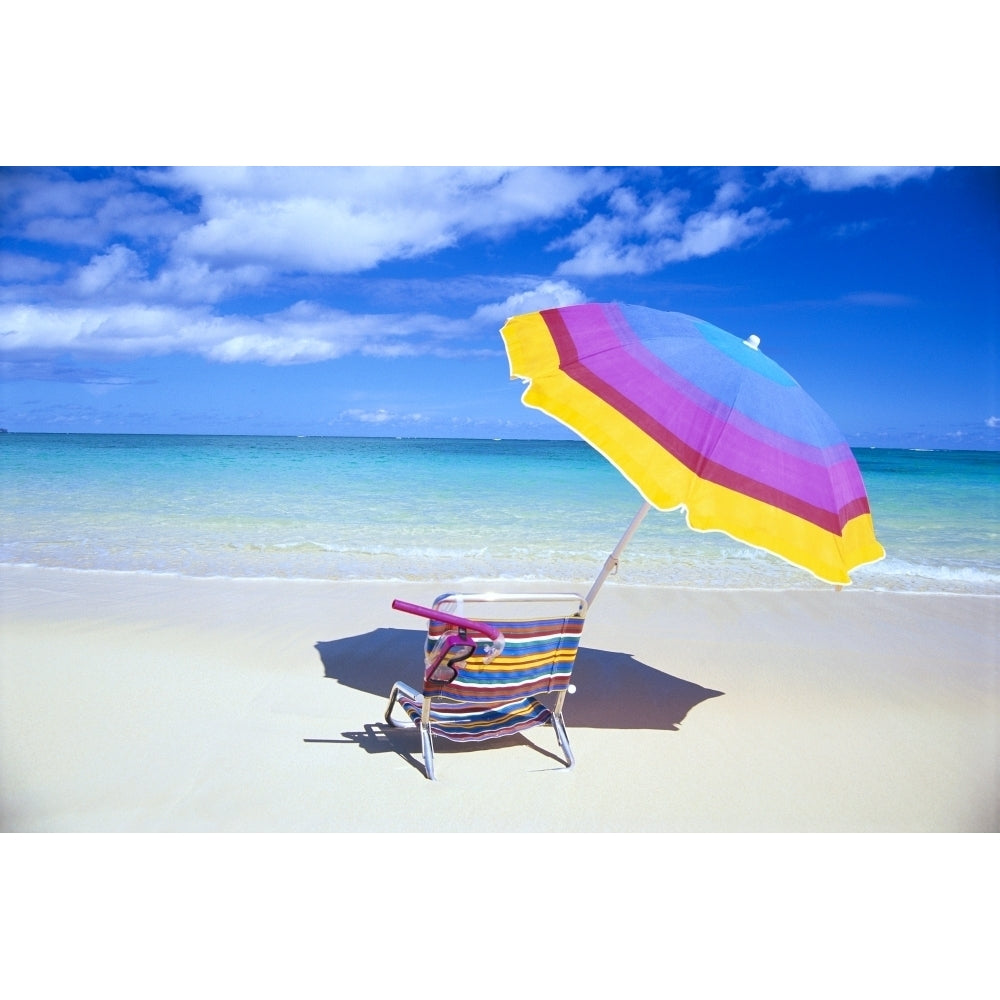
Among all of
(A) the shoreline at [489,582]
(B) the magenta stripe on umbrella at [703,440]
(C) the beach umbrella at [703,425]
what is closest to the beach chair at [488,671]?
(C) the beach umbrella at [703,425]

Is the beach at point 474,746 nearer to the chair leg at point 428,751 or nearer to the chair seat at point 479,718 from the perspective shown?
the chair leg at point 428,751

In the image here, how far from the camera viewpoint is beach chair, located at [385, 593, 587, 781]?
3133 millimetres

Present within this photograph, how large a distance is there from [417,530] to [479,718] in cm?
750

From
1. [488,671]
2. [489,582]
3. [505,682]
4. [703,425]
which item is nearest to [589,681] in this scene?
[505,682]

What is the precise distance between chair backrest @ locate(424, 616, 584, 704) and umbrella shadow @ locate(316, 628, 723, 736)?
55 centimetres

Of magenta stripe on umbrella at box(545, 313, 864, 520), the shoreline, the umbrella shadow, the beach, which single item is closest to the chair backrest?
the beach

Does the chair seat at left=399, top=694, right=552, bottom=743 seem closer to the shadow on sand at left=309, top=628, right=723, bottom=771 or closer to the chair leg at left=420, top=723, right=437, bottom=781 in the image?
the chair leg at left=420, top=723, right=437, bottom=781

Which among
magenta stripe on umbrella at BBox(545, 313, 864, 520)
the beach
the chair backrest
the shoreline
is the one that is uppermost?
magenta stripe on umbrella at BBox(545, 313, 864, 520)

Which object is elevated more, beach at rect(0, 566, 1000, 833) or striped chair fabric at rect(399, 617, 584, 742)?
striped chair fabric at rect(399, 617, 584, 742)

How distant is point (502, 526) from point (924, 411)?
9.98 metres

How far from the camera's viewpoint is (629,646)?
5.37 m

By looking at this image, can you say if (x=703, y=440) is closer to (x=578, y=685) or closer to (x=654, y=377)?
(x=654, y=377)

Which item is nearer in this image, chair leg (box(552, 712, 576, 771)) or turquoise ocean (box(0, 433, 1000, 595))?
chair leg (box(552, 712, 576, 771))
